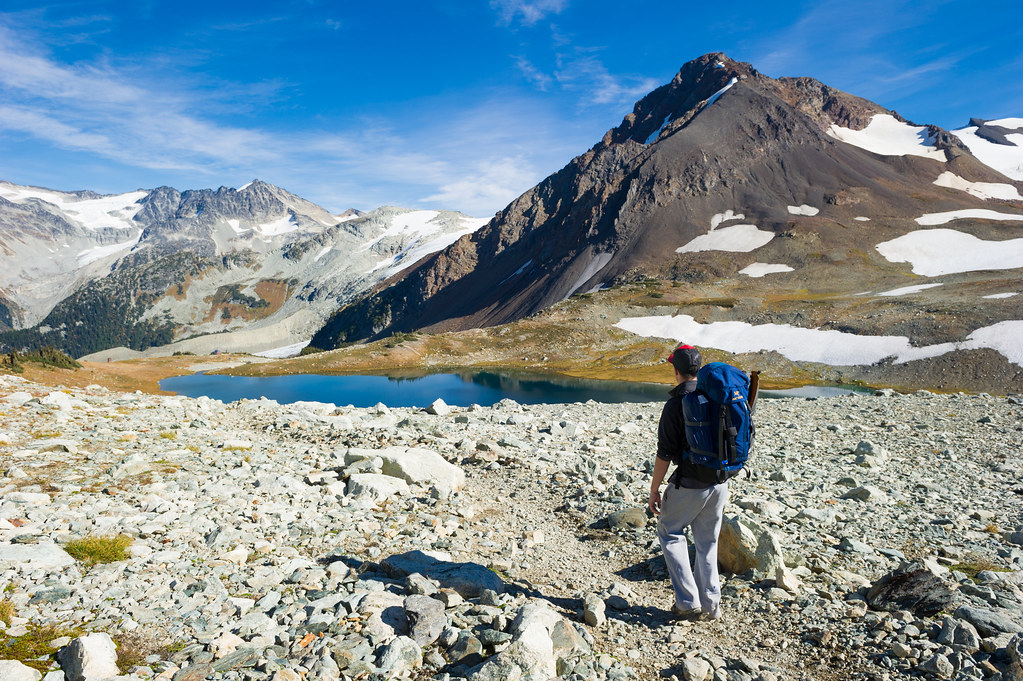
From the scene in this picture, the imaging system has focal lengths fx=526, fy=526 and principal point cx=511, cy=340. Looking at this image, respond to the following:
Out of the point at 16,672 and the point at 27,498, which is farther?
the point at 27,498

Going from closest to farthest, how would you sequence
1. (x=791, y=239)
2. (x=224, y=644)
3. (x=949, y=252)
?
(x=224, y=644) → (x=949, y=252) → (x=791, y=239)

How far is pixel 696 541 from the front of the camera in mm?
7668

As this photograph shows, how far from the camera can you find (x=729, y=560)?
346 inches

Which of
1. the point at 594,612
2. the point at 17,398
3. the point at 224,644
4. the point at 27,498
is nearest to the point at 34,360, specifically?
the point at 17,398

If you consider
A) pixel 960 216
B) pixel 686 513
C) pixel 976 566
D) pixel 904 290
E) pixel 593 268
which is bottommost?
pixel 976 566

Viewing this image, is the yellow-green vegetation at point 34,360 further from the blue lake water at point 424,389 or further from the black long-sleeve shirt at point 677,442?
the black long-sleeve shirt at point 677,442

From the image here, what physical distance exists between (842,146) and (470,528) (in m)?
237

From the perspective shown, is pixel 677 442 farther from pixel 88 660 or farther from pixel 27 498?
pixel 27 498

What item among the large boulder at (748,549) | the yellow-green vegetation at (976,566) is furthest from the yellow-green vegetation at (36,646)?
the yellow-green vegetation at (976,566)

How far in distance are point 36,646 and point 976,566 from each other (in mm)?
12991

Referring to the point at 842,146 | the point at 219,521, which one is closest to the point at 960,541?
the point at 219,521

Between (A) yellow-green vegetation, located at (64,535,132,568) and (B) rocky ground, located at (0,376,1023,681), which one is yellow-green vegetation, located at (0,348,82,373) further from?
(A) yellow-green vegetation, located at (64,535,132,568)

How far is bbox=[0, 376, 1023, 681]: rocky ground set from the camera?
19.1ft

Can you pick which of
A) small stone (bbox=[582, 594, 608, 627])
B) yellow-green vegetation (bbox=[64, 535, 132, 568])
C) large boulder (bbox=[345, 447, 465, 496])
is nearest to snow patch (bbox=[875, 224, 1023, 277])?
large boulder (bbox=[345, 447, 465, 496])
